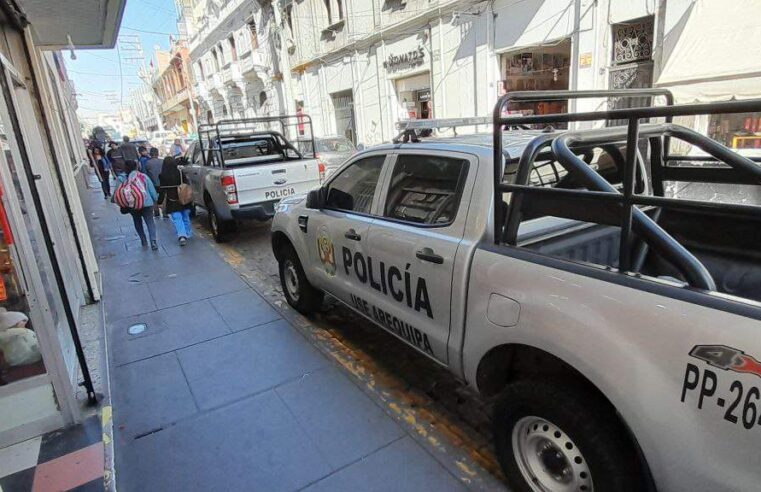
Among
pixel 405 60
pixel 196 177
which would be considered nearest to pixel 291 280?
pixel 196 177

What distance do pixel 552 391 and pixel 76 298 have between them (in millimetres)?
4805

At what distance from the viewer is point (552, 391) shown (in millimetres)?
1947

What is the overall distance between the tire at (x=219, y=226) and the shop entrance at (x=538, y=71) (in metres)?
7.24

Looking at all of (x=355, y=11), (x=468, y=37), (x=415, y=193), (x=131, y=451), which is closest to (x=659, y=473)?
(x=415, y=193)

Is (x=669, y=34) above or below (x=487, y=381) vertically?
above

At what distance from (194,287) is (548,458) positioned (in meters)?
4.87

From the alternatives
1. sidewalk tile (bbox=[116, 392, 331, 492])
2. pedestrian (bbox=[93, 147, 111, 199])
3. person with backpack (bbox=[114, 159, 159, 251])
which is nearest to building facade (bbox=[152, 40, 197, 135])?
→ pedestrian (bbox=[93, 147, 111, 199])

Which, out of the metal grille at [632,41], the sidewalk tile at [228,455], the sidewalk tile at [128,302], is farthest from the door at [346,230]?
the metal grille at [632,41]

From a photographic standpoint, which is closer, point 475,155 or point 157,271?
point 475,155

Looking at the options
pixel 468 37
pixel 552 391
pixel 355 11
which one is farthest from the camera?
pixel 355 11

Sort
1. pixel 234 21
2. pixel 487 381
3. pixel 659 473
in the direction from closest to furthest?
pixel 659 473, pixel 487 381, pixel 234 21

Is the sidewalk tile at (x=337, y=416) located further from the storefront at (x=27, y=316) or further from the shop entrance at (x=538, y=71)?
the shop entrance at (x=538, y=71)

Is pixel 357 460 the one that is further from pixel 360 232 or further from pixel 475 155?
pixel 475 155

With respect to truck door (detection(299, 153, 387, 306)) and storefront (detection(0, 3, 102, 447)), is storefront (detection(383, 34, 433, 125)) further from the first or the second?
storefront (detection(0, 3, 102, 447))
